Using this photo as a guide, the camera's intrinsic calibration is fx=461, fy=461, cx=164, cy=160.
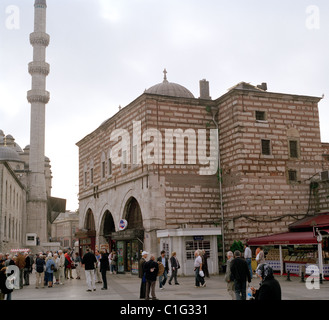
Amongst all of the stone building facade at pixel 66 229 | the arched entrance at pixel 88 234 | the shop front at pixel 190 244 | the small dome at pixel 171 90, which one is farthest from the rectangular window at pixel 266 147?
the stone building facade at pixel 66 229

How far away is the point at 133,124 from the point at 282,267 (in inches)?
425

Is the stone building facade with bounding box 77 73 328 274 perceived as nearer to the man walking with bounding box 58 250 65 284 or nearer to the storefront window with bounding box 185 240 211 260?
the storefront window with bounding box 185 240 211 260

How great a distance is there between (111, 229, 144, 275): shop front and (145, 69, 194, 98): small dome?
9.08m

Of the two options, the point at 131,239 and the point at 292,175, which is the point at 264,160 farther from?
the point at 131,239

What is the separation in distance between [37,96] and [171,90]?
28.7 m

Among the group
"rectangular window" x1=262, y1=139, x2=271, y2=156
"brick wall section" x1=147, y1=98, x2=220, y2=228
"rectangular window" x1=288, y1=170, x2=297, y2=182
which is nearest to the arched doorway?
"brick wall section" x1=147, y1=98, x2=220, y2=228

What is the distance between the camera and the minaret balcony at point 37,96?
173 feet

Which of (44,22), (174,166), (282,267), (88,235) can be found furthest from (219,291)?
(44,22)

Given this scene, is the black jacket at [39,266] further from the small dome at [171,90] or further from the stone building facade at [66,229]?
the stone building facade at [66,229]

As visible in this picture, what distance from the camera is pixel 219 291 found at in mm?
14656

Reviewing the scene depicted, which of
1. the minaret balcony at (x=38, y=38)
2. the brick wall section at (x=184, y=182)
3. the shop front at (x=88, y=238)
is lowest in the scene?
the shop front at (x=88, y=238)

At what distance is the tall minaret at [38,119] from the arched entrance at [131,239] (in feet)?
98.7

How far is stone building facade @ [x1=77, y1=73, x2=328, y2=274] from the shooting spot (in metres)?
22.5

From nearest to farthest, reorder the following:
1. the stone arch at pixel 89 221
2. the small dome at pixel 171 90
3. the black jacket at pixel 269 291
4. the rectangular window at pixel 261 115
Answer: the black jacket at pixel 269 291, the rectangular window at pixel 261 115, the small dome at pixel 171 90, the stone arch at pixel 89 221
